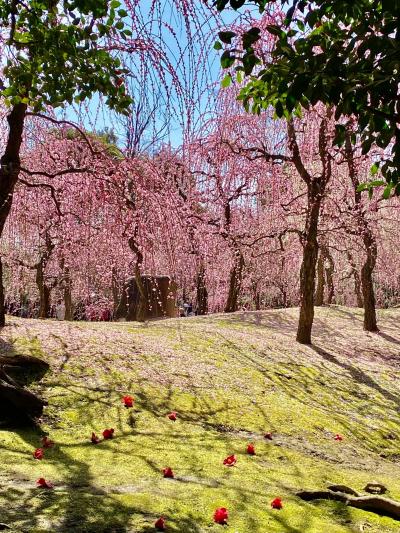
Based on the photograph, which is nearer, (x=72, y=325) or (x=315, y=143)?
(x=72, y=325)

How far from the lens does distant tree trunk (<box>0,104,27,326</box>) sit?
6.96m

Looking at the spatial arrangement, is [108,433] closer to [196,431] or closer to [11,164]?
[196,431]

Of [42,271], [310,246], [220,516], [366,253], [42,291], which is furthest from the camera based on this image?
[42,291]

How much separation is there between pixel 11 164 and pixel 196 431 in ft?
13.0

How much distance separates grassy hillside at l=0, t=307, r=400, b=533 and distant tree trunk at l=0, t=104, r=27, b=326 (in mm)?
1817

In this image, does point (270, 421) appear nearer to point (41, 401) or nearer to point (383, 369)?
point (41, 401)

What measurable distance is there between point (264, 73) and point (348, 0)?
91 centimetres

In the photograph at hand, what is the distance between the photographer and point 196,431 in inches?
224

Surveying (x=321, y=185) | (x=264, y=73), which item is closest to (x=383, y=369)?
(x=321, y=185)

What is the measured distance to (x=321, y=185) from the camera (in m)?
11.4

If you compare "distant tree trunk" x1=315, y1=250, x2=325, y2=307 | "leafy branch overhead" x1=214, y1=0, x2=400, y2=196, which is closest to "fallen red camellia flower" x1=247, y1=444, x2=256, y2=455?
"leafy branch overhead" x1=214, y1=0, x2=400, y2=196

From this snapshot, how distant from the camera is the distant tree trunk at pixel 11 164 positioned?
22.9 ft

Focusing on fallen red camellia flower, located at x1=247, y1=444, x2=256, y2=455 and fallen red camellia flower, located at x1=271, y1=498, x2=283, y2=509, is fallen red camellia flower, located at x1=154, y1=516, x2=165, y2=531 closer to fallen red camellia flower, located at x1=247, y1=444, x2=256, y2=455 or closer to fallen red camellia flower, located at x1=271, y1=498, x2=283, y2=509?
fallen red camellia flower, located at x1=271, y1=498, x2=283, y2=509

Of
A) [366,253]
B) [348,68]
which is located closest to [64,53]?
[348,68]
